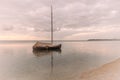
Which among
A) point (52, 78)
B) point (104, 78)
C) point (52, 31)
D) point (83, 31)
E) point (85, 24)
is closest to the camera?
point (104, 78)

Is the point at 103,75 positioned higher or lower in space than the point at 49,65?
higher

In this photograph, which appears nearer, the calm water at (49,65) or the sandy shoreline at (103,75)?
the sandy shoreline at (103,75)

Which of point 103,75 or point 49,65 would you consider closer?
point 103,75

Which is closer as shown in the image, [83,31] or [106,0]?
[106,0]

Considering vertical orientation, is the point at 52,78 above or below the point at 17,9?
below

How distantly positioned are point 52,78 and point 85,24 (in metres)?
7.23

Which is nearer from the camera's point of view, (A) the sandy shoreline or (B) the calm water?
(A) the sandy shoreline

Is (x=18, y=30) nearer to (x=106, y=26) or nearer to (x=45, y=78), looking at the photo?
(x=106, y=26)

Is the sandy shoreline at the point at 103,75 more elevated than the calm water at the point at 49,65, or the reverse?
the sandy shoreline at the point at 103,75

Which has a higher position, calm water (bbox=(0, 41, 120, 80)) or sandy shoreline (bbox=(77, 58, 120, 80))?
sandy shoreline (bbox=(77, 58, 120, 80))

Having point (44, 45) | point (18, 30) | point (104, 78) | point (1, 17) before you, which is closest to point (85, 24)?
point (18, 30)

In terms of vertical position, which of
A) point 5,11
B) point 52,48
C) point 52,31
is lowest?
point 52,48

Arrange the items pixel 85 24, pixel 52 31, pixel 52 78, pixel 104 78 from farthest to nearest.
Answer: pixel 52 31, pixel 85 24, pixel 52 78, pixel 104 78

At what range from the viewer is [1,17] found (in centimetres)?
816
